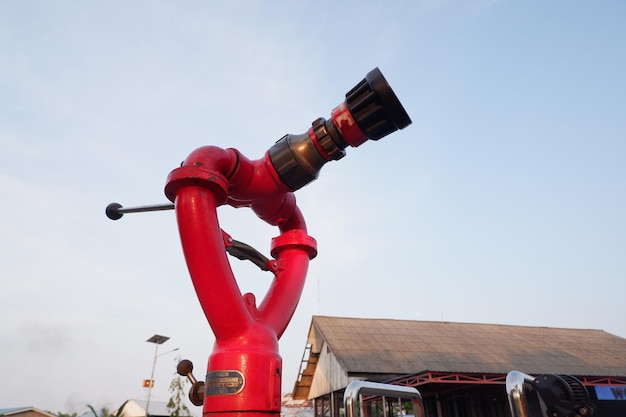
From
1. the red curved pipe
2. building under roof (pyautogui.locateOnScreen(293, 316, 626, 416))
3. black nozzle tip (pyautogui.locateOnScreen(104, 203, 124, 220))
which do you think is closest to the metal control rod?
black nozzle tip (pyautogui.locateOnScreen(104, 203, 124, 220))

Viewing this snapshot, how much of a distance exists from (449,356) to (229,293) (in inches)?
545

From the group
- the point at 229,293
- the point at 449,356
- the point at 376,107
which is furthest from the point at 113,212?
the point at 449,356

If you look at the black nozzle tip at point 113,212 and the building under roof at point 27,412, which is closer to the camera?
the black nozzle tip at point 113,212

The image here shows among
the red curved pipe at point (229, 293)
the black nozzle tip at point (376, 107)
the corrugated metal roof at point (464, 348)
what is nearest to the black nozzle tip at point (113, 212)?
the red curved pipe at point (229, 293)

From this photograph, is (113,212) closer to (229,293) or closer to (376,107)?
(229,293)

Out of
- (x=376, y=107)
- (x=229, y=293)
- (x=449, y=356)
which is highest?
(x=449, y=356)

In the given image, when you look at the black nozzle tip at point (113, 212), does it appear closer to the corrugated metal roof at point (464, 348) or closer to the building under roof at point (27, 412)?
the corrugated metal roof at point (464, 348)

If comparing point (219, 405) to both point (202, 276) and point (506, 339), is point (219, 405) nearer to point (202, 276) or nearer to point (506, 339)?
point (202, 276)

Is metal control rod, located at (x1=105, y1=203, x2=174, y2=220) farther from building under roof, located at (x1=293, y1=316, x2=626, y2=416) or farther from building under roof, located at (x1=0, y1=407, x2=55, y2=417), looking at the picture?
building under roof, located at (x1=0, y1=407, x2=55, y2=417)

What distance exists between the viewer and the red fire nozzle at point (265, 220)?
5.85 ft

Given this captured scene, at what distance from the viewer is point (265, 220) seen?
268 centimetres

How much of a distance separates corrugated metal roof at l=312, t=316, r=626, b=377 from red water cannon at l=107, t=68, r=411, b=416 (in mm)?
10352

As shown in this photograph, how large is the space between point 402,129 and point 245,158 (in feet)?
2.95

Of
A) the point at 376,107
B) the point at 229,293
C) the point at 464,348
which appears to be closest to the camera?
the point at 229,293
